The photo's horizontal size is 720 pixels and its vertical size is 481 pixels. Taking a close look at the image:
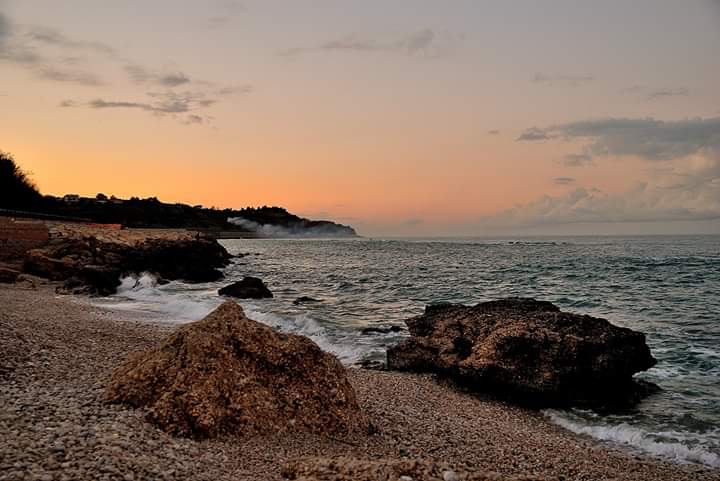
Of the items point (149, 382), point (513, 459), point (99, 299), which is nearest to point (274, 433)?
point (149, 382)

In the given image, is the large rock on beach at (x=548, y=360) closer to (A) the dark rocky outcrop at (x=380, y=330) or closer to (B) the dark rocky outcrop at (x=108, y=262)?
(A) the dark rocky outcrop at (x=380, y=330)

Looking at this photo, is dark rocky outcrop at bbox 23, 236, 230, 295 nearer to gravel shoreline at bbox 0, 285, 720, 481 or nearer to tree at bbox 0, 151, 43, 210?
gravel shoreline at bbox 0, 285, 720, 481

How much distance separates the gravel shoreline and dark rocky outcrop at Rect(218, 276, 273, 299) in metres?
12.4

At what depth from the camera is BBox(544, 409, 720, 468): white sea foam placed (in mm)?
7285

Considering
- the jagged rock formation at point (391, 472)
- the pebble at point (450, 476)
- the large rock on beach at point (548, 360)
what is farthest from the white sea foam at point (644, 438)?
the pebble at point (450, 476)

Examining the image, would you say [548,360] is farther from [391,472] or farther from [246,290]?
[246,290]

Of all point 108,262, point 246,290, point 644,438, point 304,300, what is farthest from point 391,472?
point 108,262

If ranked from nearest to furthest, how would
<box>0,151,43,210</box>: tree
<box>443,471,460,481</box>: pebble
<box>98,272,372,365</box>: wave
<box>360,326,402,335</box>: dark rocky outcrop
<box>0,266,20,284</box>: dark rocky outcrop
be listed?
<box>443,471,460,481</box>: pebble → <box>98,272,372,365</box>: wave → <box>360,326,402,335</box>: dark rocky outcrop → <box>0,266,20,284</box>: dark rocky outcrop → <box>0,151,43,210</box>: tree

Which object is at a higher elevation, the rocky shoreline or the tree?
the tree

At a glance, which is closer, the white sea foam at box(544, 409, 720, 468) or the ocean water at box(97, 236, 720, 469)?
the white sea foam at box(544, 409, 720, 468)

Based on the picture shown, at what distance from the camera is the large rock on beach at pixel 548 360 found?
9.38m

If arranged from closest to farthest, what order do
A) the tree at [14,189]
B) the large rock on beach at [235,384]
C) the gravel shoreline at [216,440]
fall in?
Answer: the gravel shoreline at [216,440], the large rock on beach at [235,384], the tree at [14,189]

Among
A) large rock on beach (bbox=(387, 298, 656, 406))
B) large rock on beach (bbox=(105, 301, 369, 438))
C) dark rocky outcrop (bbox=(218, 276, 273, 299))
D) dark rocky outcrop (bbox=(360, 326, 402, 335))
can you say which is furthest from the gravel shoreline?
dark rocky outcrop (bbox=(218, 276, 273, 299))

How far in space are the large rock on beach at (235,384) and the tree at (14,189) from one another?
50.0 metres
